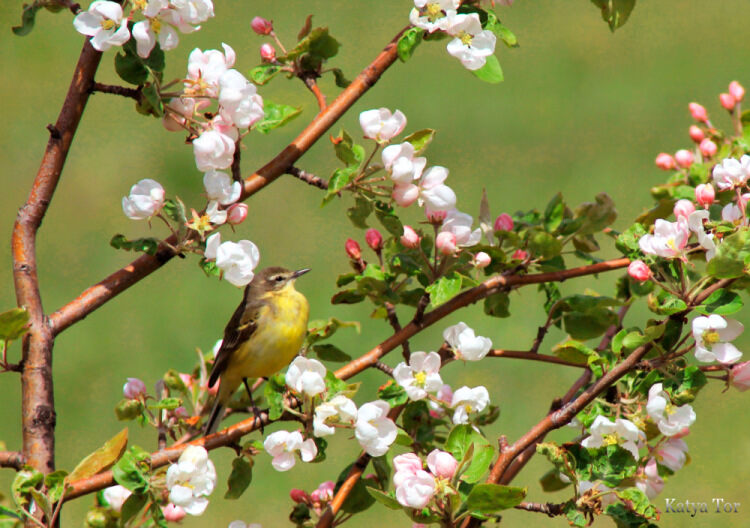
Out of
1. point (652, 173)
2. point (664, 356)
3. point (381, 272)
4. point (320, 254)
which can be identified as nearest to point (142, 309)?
point (320, 254)

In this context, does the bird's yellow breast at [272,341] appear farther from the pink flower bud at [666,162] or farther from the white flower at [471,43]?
the white flower at [471,43]

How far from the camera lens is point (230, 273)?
1806 mm

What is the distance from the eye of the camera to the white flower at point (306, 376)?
1780 millimetres

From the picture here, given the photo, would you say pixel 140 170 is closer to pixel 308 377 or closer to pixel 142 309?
pixel 142 309

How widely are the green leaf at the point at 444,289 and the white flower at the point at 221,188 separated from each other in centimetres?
47

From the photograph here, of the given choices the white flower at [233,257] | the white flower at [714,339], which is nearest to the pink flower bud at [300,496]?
the white flower at [233,257]

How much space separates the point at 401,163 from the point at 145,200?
0.52 meters

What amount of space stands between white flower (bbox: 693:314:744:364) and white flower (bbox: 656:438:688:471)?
0.34 metres

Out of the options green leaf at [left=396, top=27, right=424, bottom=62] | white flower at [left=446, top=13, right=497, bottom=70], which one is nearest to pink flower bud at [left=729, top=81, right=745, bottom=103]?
white flower at [left=446, top=13, right=497, bottom=70]

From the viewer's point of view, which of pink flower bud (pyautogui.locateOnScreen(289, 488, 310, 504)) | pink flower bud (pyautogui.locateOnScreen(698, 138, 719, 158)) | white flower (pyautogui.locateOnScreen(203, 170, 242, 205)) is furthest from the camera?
pink flower bud (pyautogui.locateOnScreen(698, 138, 719, 158))

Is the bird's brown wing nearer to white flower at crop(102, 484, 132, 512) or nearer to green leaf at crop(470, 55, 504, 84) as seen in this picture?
white flower at crop(102, 484, 132, 512)

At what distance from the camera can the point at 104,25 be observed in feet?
5.85

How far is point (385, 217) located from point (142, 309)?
5.63m

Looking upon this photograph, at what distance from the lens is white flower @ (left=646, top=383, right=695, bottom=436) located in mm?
1789
